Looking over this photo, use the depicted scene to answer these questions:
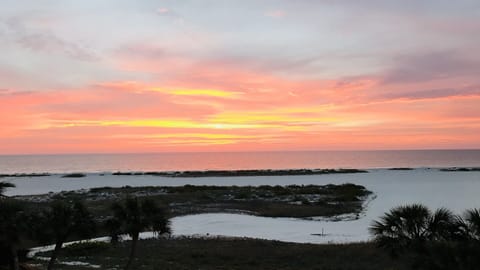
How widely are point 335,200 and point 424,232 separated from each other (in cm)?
5153

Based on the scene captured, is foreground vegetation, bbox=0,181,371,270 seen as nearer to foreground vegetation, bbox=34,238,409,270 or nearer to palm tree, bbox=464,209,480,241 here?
foreground vegetation, bbox=34,238,409,270

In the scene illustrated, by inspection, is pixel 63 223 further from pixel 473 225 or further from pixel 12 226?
pixel 473 225

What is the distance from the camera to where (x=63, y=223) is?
1766 cm

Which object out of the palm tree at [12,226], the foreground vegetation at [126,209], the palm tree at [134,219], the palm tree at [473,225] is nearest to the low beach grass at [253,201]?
the foreground vegetation at [126,209]

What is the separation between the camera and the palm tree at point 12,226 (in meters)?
15.0

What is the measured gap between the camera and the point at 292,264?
26.6 m

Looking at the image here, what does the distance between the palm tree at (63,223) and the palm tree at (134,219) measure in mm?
2153

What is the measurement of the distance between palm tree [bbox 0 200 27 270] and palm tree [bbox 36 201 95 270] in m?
1.43

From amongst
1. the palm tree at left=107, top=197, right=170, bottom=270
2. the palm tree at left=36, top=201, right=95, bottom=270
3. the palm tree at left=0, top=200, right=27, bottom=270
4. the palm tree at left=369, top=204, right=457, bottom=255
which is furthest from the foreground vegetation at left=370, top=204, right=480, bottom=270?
the palm tree at left=0, top=200, right=27, bottom=270

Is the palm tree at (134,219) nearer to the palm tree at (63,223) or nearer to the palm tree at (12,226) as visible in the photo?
the palm tree at (63,223)

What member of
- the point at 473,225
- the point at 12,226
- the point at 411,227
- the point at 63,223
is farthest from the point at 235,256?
the point at 473,225

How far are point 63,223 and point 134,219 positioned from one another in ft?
11.6

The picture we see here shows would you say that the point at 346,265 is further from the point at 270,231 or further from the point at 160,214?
the point at 270,231

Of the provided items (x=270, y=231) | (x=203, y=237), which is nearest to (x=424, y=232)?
(x=203, y=237)
